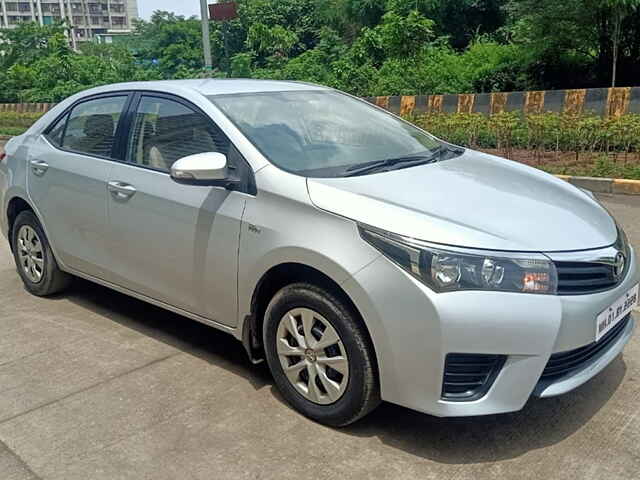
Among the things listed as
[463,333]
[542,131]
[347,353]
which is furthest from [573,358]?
[542,131]

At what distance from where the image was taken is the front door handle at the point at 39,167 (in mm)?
4660

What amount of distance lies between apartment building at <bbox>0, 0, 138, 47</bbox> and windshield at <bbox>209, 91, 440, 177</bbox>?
5025 inches

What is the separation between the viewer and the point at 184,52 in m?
47.8

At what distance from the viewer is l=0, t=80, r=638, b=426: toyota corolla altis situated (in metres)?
2.69

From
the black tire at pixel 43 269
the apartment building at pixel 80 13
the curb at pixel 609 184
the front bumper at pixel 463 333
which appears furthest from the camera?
the apartment building at pixel 80 13

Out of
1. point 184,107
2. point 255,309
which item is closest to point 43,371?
point 255,309

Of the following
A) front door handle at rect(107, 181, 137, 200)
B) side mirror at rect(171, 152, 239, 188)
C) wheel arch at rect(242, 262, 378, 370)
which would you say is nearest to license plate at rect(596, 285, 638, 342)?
wheel arch at rect(242, 262, 378, 370)

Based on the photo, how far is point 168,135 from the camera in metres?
3.90

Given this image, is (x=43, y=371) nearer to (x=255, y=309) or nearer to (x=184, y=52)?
(x=255, y=309)

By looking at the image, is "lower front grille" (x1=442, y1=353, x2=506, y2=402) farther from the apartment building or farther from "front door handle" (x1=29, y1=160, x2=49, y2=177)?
the apartment building

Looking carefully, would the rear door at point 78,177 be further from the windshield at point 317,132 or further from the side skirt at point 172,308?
the windshield at point 317,132

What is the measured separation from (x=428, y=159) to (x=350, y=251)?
1169 mm

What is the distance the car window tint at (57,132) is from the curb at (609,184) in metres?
6.24

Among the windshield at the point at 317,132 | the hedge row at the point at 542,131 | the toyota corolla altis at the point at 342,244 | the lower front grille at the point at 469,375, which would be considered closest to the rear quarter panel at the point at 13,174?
the toyota corolla altis at the point at 342,244
